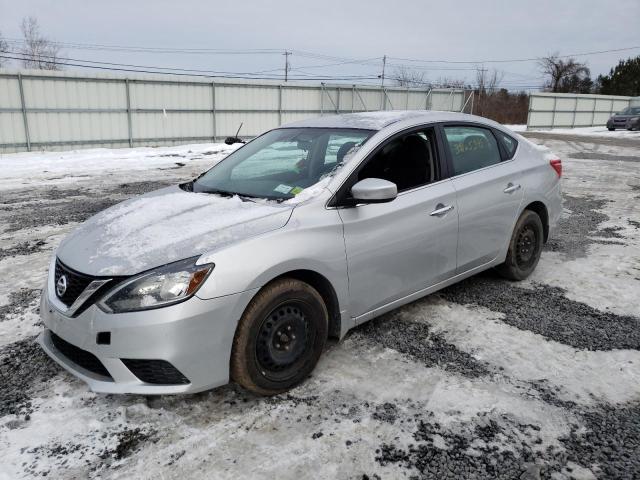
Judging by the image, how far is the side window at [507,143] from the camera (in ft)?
15.2

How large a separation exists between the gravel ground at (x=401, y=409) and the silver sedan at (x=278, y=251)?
0.85ft

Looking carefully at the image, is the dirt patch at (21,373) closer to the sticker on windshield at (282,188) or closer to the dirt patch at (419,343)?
the sticker on windshield at (282,188)

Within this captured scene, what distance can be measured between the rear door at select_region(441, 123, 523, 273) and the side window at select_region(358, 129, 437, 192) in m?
0.21

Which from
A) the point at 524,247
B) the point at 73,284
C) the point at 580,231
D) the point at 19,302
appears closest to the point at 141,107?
the point at 19,302

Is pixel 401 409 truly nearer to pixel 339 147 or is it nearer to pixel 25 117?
pixel 339 147

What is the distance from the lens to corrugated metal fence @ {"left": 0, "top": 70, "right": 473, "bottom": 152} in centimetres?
1677

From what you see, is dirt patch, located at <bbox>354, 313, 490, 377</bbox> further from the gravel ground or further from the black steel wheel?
the black steel wheel

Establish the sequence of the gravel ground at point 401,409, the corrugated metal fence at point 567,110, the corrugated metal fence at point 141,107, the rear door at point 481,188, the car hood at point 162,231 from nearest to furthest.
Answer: the gravel ground at point 401,409
the car hood at point 162,231
the rear door at point 481,188
the corrugated metal fence at point 141,107
the corrugated metal fence at point 567,110

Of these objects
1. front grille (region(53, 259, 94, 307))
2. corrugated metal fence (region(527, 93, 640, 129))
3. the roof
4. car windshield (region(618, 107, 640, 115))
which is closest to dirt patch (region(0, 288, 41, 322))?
front grille (region(53, 259, 94, 307))

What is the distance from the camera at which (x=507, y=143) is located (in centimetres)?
468

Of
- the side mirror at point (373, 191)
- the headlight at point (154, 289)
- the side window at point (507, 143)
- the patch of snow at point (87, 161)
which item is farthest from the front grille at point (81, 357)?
the patch of snow at point (87, 161)

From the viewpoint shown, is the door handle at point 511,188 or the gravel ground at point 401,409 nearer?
the gravel ground at point 401,409

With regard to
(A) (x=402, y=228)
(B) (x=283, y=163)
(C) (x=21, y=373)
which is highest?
(B) (x=283, y=163)

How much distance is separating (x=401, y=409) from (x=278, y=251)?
1.12 meters
